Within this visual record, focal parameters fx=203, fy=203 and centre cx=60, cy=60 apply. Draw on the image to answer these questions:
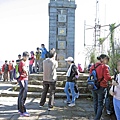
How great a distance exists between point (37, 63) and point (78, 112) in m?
6.55

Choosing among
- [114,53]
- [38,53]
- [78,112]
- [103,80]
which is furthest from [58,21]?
[103,80]

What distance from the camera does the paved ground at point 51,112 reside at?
5148mm

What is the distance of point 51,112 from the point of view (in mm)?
5605

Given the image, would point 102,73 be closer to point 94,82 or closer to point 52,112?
point 94,82

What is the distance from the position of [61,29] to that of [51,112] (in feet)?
24.6

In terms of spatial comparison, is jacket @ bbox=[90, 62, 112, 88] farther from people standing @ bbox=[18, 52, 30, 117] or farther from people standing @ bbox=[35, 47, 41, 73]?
people standing @ bbox=[35, 47, 41, 73]

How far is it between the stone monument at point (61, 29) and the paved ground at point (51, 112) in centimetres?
576

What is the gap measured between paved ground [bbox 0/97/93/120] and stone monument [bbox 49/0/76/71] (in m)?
5.76

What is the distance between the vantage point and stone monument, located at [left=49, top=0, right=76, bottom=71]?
1227 centimetres

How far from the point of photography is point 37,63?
39.0 feet

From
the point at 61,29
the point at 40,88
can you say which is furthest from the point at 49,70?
the point at 61,29

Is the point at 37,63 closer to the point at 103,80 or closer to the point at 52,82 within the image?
the point at 52,82

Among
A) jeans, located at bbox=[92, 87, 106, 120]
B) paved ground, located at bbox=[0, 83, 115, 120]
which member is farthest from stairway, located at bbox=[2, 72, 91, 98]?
jeans, located at bbox=[92, 87, 106, 120]

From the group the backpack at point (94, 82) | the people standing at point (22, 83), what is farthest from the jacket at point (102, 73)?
the people standing at point (22, 83)
